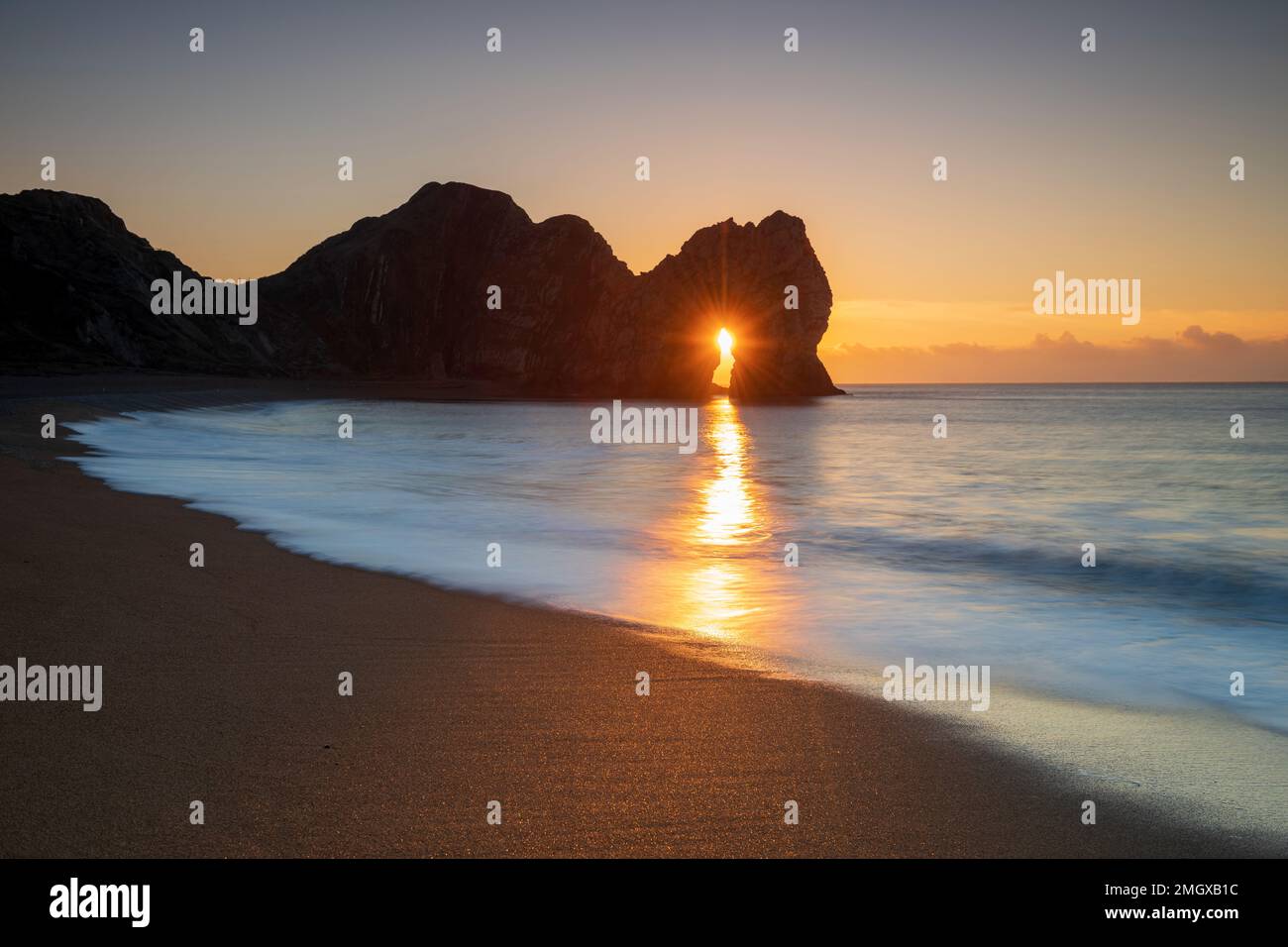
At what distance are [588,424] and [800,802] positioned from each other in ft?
204

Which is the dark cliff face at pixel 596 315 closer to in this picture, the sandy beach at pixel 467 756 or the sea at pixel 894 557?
the sea at pixel 894 557

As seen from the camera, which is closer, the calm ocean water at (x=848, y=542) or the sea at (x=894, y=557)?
the sea at (x=894, y=557)

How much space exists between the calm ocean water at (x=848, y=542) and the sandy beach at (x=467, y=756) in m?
1.65

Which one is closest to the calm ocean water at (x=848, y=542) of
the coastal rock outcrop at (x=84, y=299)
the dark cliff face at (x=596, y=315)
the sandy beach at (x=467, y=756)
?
the sandy beach at (x=467, y=756)

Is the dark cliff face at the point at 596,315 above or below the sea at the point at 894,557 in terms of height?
above

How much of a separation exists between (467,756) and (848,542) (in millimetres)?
11461

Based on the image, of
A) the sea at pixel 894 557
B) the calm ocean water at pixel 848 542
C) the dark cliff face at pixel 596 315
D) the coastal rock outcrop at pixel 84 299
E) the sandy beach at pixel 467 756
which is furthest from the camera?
the dark cliff face at pixel 596 315

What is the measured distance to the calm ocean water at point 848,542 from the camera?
8086mm

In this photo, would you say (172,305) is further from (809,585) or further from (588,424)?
(809,585)

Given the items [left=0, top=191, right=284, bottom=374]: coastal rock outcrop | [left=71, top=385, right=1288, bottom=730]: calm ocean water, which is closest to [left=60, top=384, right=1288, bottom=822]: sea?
[left=71, top=385, right=1288, bottom=730]: calm ocean water

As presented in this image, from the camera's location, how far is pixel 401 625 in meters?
7.46

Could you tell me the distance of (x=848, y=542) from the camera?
15227 millimetres

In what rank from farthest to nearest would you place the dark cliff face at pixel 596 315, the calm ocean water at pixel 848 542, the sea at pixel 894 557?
the dark cliff face at pixel 596 315, the calm ocean water at pixel 848 542, the sea at pixel 894 557
